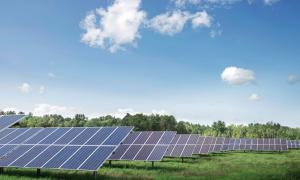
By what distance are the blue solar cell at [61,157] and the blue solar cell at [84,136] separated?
839mm

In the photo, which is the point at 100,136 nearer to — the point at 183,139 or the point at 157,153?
the point at 157,153

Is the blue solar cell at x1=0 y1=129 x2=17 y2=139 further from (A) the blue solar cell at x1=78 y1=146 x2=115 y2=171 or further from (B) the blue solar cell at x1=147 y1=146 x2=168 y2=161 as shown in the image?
(B) the blue solar cell at x1=147 y1=146 x2=168 y2=161

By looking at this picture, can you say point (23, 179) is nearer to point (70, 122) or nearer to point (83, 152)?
point (83, 152)

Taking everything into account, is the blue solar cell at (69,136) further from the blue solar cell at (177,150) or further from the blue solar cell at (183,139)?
the blue solar cell at (183,139)

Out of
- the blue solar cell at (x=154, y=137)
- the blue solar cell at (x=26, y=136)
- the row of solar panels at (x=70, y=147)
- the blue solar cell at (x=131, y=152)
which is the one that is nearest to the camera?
the row of solar panels at (x=70, y=147)

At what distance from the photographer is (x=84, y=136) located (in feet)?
76.1

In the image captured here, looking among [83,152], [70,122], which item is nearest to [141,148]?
[83,152]

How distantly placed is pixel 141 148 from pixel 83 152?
37.0ft

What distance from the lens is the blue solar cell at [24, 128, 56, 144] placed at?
23.7 meters

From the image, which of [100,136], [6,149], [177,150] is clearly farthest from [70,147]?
[177,150]

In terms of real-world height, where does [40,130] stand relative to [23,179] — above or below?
above

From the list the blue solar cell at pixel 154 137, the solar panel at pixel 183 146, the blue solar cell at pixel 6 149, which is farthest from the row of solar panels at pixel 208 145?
the blue solar cell at pixel 6 149

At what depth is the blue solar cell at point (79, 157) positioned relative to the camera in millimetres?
18822

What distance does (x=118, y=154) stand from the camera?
98.7 ft
